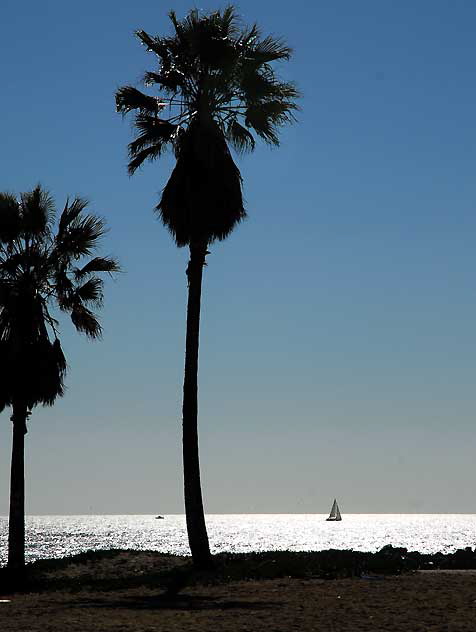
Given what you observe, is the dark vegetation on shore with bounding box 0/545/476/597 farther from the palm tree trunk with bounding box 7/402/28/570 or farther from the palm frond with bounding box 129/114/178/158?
the palm frond with bounding box 129/114/178/158

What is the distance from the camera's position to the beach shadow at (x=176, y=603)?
19.7 m

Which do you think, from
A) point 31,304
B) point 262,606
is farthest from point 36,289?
point 262,606

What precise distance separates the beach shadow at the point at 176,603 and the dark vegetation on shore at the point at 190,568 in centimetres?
88

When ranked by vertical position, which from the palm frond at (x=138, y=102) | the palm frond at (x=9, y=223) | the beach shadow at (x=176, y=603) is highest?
the palm frond at (x=138, y=102)

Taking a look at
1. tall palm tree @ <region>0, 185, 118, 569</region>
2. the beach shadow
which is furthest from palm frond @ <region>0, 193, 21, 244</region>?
the beach shadow

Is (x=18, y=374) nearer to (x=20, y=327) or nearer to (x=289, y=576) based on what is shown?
(x=20, y=327)

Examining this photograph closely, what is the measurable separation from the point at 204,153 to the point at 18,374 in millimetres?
9176

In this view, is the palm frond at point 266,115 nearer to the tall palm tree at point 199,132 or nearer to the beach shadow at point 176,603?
the tall palm tree at point 199,132

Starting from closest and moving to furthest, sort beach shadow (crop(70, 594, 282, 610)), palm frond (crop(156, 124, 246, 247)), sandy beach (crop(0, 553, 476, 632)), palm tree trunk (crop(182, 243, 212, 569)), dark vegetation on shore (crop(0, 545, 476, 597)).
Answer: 1. sandy beach (crop(0, 553, 476, 632))
2. beach shadow (crop(70, 594, 282, 610))
3. dark vegetation on shore (crop(0, 545, 476, 597))
4. palm tree trunk (crop(182, 243, 212, 569))
5. palm frond (crop(156, 124, 246, 247))

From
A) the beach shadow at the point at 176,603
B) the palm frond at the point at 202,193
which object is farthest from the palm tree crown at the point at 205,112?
the beach shadow at the point at 176,603

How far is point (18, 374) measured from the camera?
3128cm

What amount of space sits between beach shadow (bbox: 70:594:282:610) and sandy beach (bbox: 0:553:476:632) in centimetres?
2

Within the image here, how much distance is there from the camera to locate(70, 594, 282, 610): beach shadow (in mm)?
19656

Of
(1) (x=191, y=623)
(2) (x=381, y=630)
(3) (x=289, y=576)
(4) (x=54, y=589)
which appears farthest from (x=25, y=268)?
(2) (x=381, y=630)
